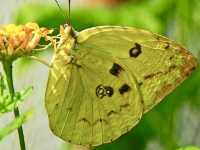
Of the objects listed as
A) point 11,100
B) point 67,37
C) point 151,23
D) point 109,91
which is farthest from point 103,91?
point 11,100

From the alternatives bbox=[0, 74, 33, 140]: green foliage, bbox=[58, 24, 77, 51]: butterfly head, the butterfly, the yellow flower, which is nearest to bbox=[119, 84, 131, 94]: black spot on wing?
the butterfly

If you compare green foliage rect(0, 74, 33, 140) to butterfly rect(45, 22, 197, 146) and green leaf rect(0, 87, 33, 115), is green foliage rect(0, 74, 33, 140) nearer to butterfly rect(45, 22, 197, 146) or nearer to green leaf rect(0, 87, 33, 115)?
green leaf rect(0, 87, 33, 115)

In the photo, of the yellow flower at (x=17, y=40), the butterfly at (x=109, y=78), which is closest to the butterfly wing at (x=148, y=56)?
the butterfly at (x=109, y=78)

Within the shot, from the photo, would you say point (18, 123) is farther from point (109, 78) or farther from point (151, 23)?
point (151, 23)

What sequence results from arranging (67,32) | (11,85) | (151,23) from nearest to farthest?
1. (11,85)
2. (67,32)
3. (151,23)

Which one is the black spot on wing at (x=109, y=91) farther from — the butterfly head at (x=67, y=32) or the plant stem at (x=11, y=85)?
the plant stem at (x=11, y=85)

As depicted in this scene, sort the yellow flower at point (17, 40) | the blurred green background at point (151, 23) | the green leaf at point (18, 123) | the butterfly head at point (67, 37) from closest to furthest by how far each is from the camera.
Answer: the green leaf at point (18, 123) < the yellow flower at point (17, 40) < the butterfly head at point (67, 37) < the blurred green background at point (151, 23)

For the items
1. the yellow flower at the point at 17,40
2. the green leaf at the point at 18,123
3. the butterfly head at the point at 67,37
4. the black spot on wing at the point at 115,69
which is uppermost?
the yellow flower at the point at 17,40
